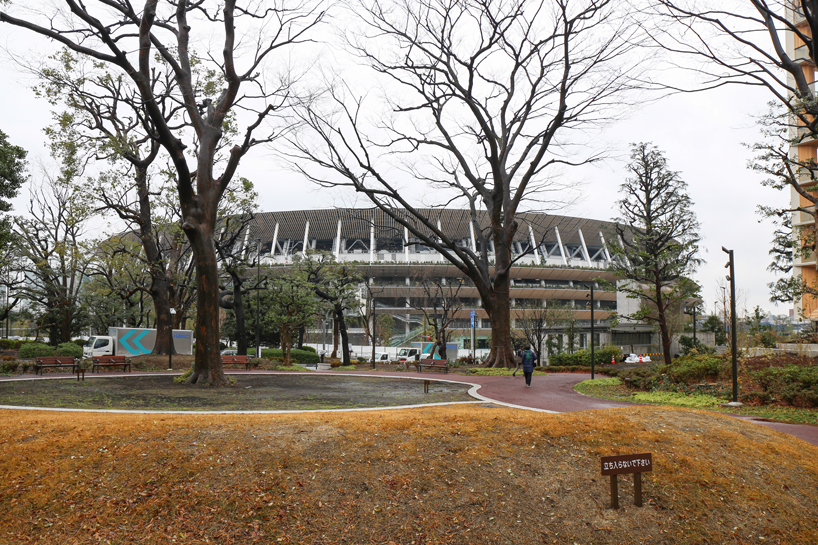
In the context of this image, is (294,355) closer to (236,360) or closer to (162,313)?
(162,313)

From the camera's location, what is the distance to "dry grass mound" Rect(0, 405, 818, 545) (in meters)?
5.37

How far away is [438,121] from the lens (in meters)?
24.7

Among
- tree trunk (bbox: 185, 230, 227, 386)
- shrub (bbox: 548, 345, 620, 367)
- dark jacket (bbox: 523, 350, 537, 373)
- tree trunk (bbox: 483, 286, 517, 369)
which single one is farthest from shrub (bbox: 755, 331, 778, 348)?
tree trunk (bbox: 185, 230, 227, 386)

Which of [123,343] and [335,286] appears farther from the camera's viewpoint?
[335,286]

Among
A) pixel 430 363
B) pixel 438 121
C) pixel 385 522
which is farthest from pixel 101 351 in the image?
pixel 385 522

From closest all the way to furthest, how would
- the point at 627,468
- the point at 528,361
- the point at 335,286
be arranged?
1. the point at 627,468
2. the point at 528,361
3. the point at 335,286

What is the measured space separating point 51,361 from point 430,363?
15481 millimetres

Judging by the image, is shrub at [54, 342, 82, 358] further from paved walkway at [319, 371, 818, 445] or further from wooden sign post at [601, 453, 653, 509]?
wooden sign post at [601, 453, 653, 509]

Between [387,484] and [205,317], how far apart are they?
452 inches

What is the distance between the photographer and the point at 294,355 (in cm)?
3656

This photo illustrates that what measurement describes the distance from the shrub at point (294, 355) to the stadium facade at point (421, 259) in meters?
21.1

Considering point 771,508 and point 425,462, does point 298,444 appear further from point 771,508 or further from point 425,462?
point 771,508

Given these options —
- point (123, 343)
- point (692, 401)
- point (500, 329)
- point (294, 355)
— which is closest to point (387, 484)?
point (692, 401)

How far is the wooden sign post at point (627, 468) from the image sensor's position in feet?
18.6
